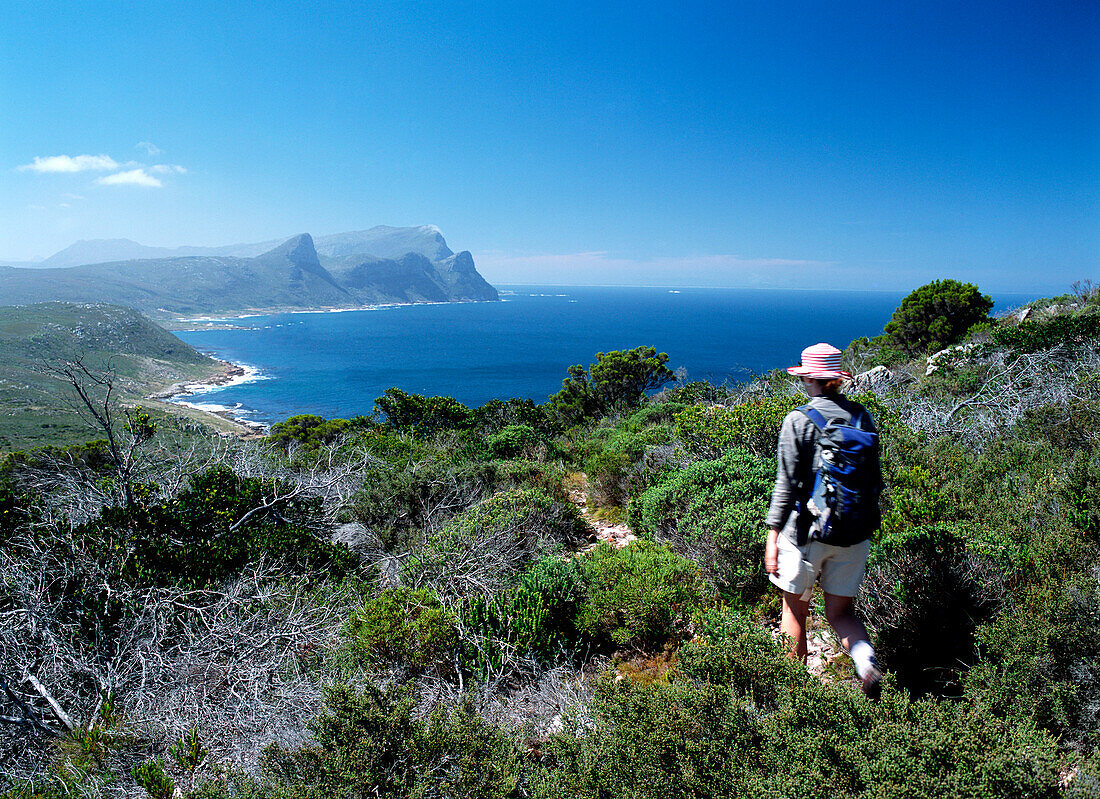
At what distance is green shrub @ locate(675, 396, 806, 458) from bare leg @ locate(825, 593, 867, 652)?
2.82m

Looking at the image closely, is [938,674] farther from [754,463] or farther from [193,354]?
[193,354]

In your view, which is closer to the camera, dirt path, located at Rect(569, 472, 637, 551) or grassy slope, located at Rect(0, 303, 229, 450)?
dirt path, located at Rect(569, 472, 637, 551)

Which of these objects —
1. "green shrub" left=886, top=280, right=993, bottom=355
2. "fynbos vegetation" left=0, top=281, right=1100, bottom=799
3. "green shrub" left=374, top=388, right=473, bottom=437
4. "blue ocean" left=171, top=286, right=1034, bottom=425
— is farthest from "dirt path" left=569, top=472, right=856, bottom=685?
"blue ocean" left=171, top=286, right=1034, bottom=425

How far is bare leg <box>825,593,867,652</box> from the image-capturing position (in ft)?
8.61

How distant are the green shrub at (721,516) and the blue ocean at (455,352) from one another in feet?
91.0

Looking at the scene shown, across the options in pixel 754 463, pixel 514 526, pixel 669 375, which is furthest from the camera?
pixel 669 375

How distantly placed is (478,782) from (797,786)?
138 centimetres

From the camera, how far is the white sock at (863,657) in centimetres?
242

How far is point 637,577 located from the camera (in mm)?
3957

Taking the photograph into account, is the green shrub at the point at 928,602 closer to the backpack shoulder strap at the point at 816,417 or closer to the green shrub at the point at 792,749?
the green shrub at the point at 792,749

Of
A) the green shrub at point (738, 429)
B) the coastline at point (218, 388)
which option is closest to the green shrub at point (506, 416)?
the green shrub at point (738, 429)

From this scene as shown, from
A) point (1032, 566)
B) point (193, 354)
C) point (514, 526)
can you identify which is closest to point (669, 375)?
point (514, 526)

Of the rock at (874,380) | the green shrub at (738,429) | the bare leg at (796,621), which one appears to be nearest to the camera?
the bare leg at (796,621)

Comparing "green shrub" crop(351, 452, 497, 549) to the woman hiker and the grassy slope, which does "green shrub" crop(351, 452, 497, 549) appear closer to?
the woman hiker
